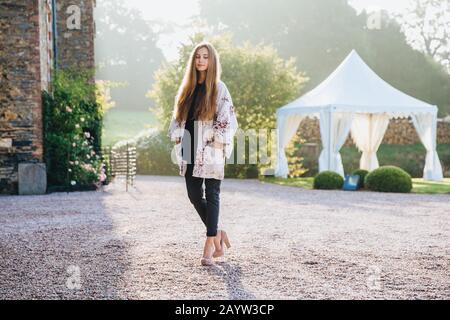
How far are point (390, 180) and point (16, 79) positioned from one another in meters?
8.15

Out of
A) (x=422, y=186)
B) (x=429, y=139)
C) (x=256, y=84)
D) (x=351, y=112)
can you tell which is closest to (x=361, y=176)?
(x=422, y=186)

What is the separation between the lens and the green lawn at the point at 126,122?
128 ft

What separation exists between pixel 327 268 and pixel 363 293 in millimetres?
825

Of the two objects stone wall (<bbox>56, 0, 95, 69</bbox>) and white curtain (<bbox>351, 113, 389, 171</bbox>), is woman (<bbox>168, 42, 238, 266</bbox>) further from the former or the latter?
white curtain (<bbox>351, 113, 389, 171</bbox>)

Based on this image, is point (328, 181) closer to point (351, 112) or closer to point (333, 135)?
point (333, 135)

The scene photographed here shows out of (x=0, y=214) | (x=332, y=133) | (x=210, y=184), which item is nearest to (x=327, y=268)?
(x=210, y=184)

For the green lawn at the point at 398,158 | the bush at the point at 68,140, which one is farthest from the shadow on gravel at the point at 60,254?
the green lawn at the point at 398,158

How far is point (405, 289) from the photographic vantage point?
396 cm

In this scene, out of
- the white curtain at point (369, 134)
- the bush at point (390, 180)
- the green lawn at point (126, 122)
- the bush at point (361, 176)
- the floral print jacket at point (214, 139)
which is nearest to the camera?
the floral print jacket at point (214, 139)

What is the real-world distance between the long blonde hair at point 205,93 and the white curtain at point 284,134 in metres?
13.0

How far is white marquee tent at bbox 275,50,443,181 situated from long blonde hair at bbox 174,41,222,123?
11.3m

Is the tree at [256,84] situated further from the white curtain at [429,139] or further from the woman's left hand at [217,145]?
the woman's left hand at [217,145]

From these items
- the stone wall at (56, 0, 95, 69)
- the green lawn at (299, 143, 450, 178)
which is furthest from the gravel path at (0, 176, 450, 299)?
the green lawn at (299, 143, 450, 178)
